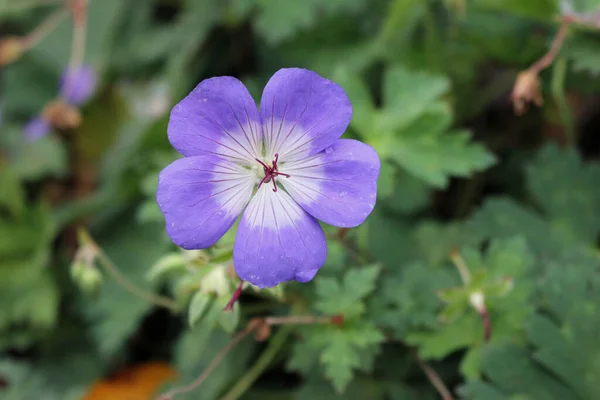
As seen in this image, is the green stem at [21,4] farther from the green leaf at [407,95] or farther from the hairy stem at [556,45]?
the hairy stem at [556,45]

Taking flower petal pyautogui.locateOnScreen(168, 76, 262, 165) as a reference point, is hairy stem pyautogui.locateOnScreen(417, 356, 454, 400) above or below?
below

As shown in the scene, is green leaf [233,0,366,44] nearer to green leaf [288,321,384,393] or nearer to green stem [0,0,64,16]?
green leaf [288,321,384,393]

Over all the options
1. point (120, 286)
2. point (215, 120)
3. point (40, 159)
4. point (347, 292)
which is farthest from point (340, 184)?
point (40, 159)

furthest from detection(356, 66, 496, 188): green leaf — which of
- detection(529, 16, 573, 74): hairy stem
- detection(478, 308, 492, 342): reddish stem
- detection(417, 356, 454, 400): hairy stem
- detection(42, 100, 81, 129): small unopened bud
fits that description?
detection(42, 100, 81, 129): small unopened bud

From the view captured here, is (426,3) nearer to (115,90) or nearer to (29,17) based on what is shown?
(115,90)

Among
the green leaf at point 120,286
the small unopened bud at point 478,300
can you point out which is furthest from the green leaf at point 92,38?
the small unopened bud at point 478,300

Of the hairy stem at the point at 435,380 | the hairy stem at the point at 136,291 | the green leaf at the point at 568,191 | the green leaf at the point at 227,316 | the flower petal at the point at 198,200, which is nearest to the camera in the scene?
the flower petal at the point at 198,200
